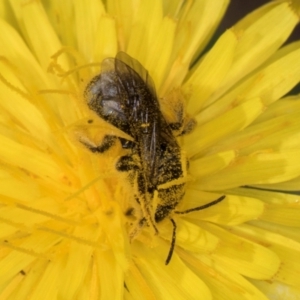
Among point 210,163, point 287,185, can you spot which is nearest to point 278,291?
point 287,185

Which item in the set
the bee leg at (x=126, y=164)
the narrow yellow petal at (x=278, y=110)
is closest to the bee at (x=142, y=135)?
the bee leg at (x=126, y=164)

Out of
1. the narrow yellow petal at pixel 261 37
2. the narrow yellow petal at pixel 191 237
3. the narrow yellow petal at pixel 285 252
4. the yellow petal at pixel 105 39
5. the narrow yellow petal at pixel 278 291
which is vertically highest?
the yellow petal at pixel 105 39

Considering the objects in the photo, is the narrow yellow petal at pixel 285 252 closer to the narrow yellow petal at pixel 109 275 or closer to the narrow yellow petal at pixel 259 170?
the narrow yellow petal at pixel 259 170

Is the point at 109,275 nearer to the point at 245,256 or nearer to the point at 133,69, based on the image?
the point at 245,256

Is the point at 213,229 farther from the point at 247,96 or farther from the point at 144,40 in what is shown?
the point at 144,40

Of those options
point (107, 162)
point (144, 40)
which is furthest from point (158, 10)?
point (107, 162)

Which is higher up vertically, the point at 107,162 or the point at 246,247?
the point at 107,162
